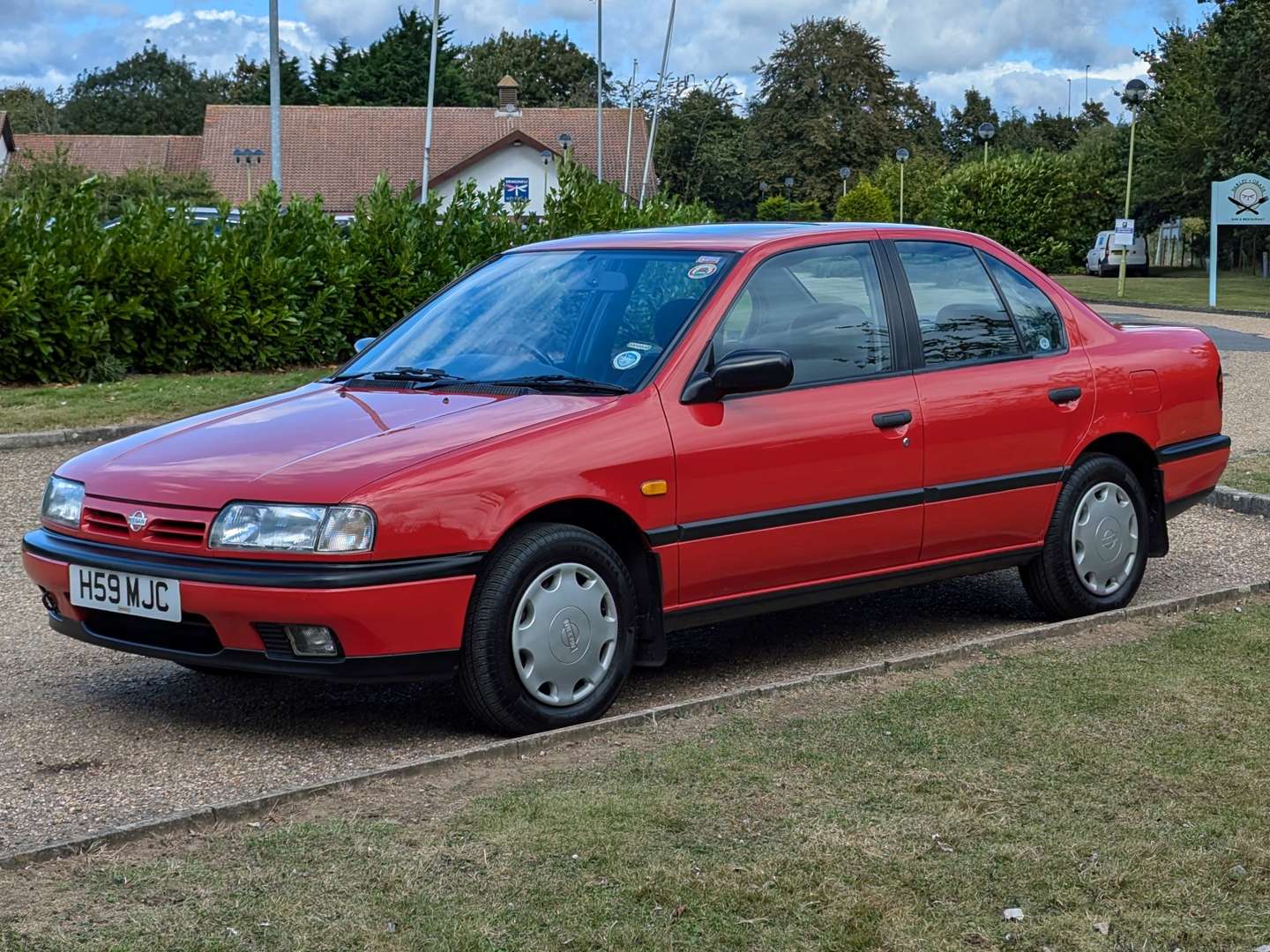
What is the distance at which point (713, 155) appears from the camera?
95188 mm

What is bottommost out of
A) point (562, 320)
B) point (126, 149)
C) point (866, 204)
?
point (562, 320)

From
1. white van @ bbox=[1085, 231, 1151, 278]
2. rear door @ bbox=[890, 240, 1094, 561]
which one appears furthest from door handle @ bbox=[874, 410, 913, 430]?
white van @ bbox=[1085, 231, 1151, 278]

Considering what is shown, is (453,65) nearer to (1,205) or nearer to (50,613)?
(1,205)

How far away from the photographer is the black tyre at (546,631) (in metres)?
5.44

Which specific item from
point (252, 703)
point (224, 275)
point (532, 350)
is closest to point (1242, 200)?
point (224, 275)

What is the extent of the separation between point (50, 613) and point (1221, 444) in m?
5.16

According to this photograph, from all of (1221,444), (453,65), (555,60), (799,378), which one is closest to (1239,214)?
(1221,444)

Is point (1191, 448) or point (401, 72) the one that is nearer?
point (1191, 448)

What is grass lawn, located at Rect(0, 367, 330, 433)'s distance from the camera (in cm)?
1394

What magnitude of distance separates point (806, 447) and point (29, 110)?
377 ft

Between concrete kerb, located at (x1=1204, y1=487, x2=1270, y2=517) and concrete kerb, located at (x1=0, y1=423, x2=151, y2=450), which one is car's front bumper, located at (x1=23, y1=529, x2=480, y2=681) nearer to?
concrete kerb, located at (x1=1204, y1=487, x2=1270, y2=517)

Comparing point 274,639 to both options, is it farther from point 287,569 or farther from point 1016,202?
point 1016,202

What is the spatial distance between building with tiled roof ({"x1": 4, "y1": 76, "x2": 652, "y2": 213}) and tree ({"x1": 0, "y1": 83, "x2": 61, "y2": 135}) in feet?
89.3

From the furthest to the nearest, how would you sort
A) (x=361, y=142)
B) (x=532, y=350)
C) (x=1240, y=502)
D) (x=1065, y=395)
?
(x=361, y=142) → (x=1240, y=502) → (x=1065, y=395) → (x=532, y=350)
